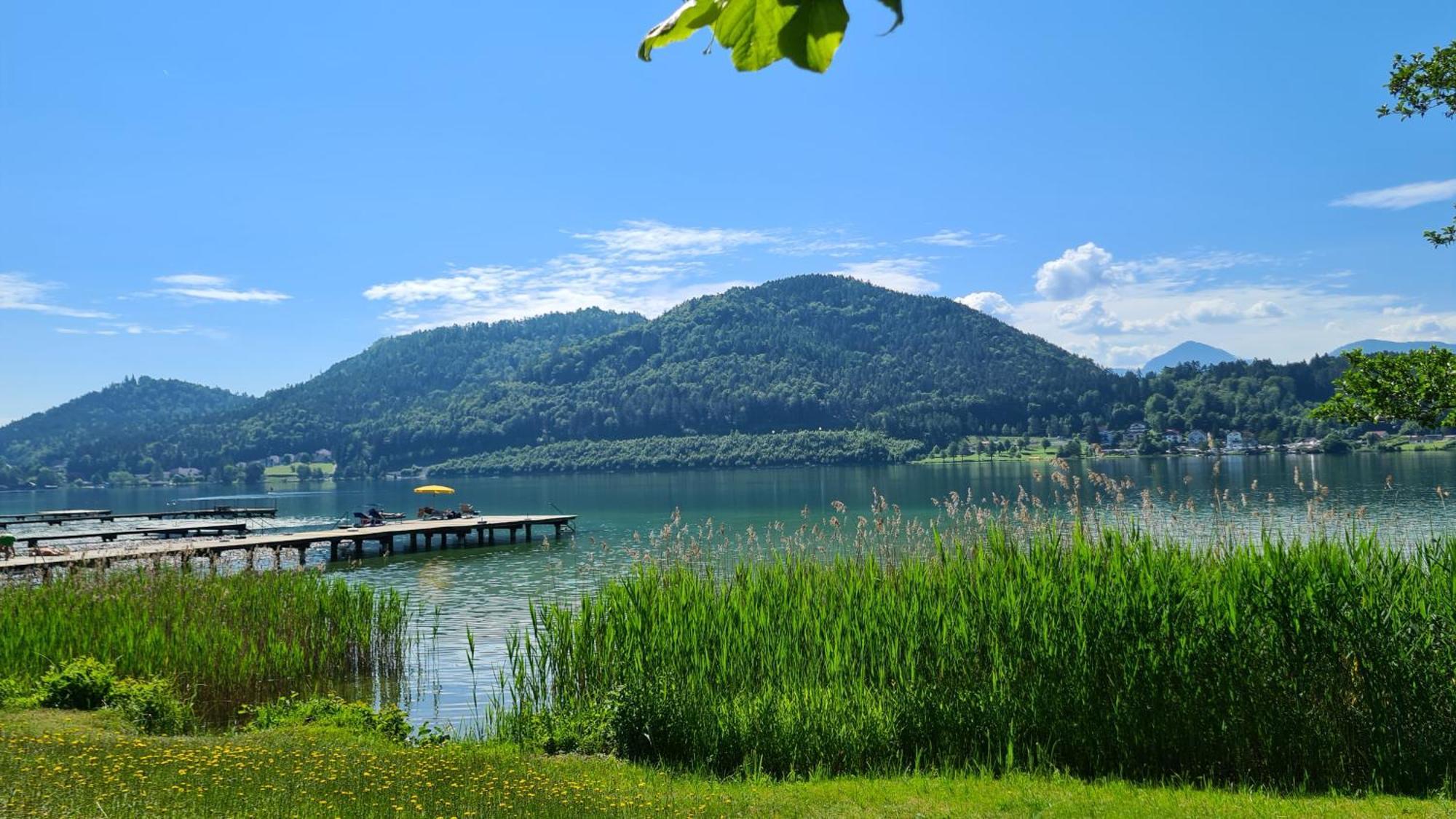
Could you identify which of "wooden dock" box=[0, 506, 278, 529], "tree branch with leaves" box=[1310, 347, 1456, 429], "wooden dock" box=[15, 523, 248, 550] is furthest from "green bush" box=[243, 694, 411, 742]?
"wooden dock" box=[0, 506, 278, 529]

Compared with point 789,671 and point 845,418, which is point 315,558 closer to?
point 789,671

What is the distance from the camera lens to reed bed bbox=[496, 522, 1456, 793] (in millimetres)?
8969

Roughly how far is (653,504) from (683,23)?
276ft

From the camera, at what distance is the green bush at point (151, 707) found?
1169 cm

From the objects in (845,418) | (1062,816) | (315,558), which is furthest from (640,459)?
(1062,816)

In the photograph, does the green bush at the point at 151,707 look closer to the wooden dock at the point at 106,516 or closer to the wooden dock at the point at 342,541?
the wooden dock at the point at 342,541

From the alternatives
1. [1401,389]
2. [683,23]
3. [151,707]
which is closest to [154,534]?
[151,707]

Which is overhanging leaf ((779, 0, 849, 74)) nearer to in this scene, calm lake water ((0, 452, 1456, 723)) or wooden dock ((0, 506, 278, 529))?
calm lake water ((0, 452, 1456, 723))

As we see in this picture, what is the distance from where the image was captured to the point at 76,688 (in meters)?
12.0

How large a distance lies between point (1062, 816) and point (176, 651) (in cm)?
1242

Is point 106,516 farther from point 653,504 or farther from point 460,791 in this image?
point 460,791

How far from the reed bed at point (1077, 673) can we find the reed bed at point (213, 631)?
5.40 m

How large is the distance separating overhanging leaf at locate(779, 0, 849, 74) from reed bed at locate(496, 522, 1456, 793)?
29.0 ft

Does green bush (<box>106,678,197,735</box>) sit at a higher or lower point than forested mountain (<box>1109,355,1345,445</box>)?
lower
